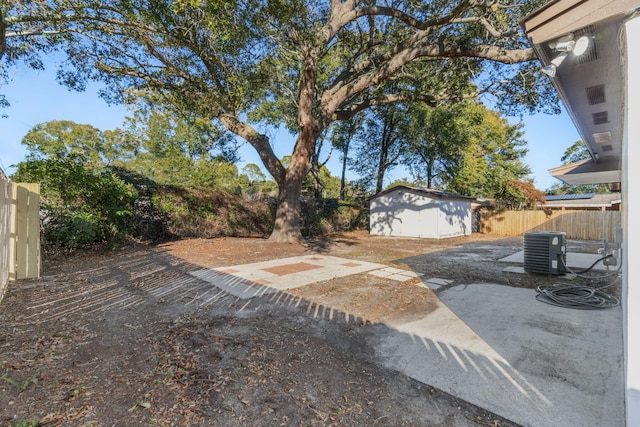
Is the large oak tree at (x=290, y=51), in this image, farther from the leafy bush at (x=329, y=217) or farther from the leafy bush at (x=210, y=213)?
the leafy bush at (x=329, y=217)

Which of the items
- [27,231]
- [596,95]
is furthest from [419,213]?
[27,231]

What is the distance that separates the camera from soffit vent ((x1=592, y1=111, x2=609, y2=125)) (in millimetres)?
3504

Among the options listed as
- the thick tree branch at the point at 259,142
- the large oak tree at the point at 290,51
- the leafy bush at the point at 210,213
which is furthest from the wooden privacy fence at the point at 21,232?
the thick tree branch at the point at 259,142

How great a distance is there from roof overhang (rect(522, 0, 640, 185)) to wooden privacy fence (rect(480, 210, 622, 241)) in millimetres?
11512

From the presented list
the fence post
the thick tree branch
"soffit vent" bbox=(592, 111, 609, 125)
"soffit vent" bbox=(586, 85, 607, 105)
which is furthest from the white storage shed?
the fence post

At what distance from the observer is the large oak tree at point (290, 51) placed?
6.68 metres

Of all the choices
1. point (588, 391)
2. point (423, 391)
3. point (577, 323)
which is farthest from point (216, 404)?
point (577, 323)

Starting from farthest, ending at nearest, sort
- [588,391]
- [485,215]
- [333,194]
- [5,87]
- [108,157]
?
[333,194] < [108,157] < [485,215] < [5,87] < [588,391]

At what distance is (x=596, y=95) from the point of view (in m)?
3.03

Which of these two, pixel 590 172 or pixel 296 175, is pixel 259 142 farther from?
pixel 590 172

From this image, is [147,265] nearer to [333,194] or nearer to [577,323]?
[577,323]

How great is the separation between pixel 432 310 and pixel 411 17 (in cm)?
857

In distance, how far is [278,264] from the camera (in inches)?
289

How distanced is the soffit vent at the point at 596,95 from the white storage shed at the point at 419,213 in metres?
12.7
